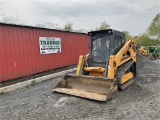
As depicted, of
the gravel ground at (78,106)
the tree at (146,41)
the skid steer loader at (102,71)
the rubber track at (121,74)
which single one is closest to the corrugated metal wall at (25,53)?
the gravel ground at (78,106)

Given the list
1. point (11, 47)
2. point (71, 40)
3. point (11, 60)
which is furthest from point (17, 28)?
point (71, 40)

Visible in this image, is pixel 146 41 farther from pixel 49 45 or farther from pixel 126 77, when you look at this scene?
pixel 126 77

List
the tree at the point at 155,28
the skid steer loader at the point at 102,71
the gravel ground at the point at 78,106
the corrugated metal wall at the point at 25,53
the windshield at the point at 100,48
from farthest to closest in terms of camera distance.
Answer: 1. the tree at the point at 155,28
2. the corrugated metal wall at the point at 25,53
3. the windshield at the point at 100,48
4. the skid steer loader at the point at 102,71
5. the gravel ground at the point at 78,106

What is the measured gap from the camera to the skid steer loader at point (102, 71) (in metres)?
6.12

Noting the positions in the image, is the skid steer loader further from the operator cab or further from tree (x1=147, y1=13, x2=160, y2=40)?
tree (x1=147, y1=13, x2=160, y2=40)

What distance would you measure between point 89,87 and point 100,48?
Result: 5.64 ft

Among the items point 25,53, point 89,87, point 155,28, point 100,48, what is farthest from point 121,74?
point 155,28

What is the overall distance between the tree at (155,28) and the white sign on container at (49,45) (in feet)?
109

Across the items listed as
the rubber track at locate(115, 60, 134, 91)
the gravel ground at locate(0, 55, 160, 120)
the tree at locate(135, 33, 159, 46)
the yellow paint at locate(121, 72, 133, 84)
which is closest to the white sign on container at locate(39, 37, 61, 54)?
the gravel ground at locate(0, 55, 160, 120)

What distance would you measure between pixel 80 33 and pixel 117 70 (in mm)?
7537

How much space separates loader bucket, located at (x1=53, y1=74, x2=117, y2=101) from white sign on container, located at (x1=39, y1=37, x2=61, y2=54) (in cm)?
418

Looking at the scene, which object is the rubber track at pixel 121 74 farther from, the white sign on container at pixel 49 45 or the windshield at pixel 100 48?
the white sign on container at pixel 49 45

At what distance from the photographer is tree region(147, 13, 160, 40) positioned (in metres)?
40.3

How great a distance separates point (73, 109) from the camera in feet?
17.4
